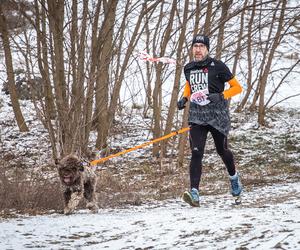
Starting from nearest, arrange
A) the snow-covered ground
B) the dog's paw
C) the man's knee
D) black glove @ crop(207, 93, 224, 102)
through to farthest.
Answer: the snow-covered ground
black glove @ crop(207, 93, 224, 102)
the man's knee
the dog's paw

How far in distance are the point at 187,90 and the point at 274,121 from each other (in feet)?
39.9

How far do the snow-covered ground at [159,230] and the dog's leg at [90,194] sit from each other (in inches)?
11.9

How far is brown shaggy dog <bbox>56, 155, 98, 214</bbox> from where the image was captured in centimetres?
532

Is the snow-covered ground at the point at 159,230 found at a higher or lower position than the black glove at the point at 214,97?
lower

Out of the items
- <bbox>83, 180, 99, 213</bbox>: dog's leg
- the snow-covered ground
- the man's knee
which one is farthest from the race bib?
<bbox>83, 180, 99, 213</bbox>: dog's leg

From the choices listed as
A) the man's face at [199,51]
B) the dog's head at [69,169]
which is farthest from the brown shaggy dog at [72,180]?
the man's face at [199,51]

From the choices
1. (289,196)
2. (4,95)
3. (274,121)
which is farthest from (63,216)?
(4,95)

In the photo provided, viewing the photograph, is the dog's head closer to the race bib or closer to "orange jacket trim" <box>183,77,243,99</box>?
the race bib

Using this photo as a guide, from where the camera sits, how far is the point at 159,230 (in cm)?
405

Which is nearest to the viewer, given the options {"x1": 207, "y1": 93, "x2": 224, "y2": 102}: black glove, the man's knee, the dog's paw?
{"x1": 207, "y1": 93, "x2": 224, "y2": 102}: black glove

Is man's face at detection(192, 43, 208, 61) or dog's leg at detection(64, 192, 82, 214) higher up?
man's face at detection(192, 43, 208, 61)

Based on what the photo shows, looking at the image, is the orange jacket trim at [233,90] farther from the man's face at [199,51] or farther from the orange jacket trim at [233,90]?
the man's face at [199,51]

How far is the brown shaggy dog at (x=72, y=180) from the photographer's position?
17.5ft

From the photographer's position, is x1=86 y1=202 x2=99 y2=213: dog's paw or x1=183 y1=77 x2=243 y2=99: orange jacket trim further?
x1=86 y1=202 x2=99 y2=213: dog's paw
